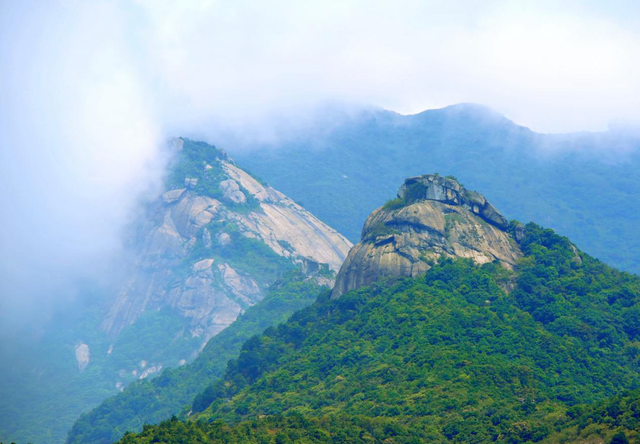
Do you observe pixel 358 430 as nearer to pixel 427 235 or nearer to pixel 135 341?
pixel 427 235

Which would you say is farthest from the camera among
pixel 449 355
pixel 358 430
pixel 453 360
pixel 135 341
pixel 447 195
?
pixel 135 341

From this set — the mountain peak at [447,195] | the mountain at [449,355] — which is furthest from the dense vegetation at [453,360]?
the mountain peak at [447,195]

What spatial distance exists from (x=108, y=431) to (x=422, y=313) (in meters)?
59.6

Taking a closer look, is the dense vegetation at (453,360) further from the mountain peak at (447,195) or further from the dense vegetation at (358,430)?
the mountain peak at (447,195)

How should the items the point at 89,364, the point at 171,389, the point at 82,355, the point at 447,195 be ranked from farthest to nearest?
the point at 82,355, the point at 89,364, the point at 171,389, the point at 447,195

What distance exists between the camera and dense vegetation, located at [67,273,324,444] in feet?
452

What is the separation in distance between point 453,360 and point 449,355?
1.08 meters

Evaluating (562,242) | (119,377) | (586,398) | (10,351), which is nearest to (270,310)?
(119,377)

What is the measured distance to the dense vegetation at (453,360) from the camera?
77125mm

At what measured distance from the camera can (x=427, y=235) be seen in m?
113

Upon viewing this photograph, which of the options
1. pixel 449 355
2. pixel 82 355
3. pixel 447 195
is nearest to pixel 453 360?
pixel 449 355

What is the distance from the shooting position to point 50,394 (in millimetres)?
164625

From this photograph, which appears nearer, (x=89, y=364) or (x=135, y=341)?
(x=89, y=364)

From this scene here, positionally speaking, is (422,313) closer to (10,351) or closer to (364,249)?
(364,249)
